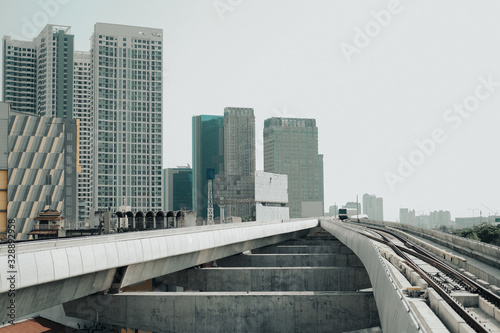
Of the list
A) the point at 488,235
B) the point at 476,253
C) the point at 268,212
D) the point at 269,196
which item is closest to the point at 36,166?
the point at 268,212

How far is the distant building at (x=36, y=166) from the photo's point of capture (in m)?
124

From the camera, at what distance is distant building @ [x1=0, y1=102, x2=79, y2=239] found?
124500 mm

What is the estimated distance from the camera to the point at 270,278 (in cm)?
Result: 3756

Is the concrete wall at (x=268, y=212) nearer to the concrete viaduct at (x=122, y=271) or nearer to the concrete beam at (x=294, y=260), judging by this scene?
the concrete beam at (x=294, y=260)

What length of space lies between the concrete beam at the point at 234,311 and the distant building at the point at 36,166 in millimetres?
101747

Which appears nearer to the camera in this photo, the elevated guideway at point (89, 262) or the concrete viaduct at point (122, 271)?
the concrete viaduct at point (122, 271)

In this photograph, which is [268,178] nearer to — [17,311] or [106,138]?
[106,138]

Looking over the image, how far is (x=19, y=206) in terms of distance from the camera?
126m

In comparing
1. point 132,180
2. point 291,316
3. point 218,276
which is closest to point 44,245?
point 291,316

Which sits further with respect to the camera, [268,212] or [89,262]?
[268,212]

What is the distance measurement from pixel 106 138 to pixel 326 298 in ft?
591

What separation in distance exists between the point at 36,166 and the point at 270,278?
103493mm

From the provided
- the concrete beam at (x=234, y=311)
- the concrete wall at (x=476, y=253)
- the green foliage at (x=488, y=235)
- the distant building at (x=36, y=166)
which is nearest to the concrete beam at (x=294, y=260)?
the concrete wall at (x=476, y=253)

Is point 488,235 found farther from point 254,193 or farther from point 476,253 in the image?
point 476,253
